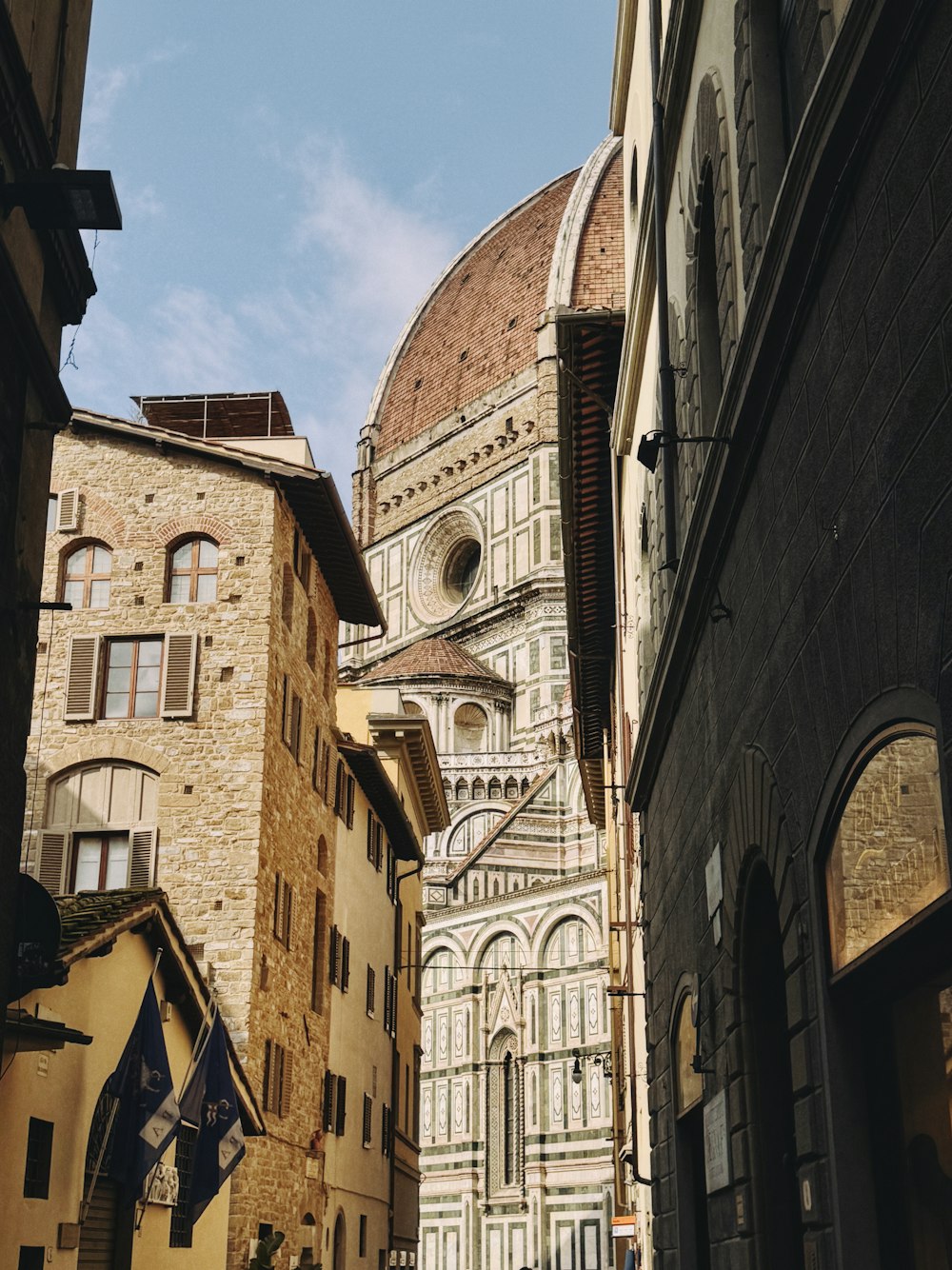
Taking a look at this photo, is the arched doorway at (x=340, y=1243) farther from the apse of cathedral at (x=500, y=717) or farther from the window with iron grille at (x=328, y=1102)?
the apse of cathedral at (x=500, y=717)

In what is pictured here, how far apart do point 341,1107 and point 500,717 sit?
39.3m

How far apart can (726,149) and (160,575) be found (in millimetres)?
14706

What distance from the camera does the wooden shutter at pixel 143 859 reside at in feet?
68.7

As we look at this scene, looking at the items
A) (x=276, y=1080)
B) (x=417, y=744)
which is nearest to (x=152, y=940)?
(x=276, y=1080)

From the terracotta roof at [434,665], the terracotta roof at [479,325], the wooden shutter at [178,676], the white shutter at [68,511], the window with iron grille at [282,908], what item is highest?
the terracotta roof at [479,325]

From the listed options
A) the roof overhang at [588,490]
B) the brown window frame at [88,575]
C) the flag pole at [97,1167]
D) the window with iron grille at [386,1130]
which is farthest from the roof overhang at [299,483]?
the flag pole at [97,1167]

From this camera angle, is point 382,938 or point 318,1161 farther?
point 382,938

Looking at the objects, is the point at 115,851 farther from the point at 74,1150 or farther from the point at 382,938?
the point at 382,938

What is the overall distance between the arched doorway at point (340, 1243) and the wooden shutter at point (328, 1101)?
5.57ft

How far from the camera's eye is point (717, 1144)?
9.48 metres

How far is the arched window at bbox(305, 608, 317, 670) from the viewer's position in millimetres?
25531

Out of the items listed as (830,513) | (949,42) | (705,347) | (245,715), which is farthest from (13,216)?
(245,715)

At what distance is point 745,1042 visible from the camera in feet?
29.0

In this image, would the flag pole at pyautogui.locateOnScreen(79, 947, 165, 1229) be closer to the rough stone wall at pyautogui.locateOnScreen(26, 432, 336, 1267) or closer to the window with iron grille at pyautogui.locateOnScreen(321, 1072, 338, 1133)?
the rough stone wall at pyautogui.locateOnScreen(26, 432, 336, 1267)
